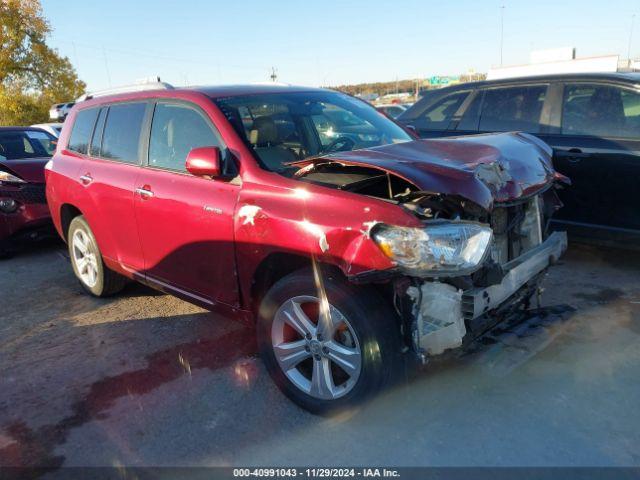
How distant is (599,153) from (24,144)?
7.55m

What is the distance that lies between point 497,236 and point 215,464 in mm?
2052

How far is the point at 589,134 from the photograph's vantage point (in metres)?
4.96

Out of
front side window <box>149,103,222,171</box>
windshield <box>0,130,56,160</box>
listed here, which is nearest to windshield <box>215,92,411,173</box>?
front side window <box>149,103,222,171</box>

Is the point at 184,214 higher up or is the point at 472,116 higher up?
the point at 472,116

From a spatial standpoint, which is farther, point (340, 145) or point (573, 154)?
point (573, 154)

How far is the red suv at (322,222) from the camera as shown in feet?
8.30

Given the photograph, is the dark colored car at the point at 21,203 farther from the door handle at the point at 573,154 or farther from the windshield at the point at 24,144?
the door handle at the point at 573,154

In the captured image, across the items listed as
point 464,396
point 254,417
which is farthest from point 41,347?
point 464,396

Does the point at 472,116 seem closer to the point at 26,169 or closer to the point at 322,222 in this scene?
the point at 322,222

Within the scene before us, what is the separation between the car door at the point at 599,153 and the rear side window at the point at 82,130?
14.7 feet

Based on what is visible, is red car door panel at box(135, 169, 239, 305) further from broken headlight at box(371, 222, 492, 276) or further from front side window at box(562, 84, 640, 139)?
front side window at box(562, 84, 640, 139)

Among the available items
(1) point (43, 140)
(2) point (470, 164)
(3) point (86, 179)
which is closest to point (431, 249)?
(2) point (470, 164)

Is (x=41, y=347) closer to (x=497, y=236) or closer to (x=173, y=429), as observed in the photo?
(x=173, y=429)

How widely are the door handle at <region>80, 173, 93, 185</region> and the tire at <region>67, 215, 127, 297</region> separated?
1.44 ft
